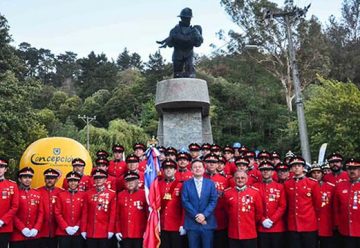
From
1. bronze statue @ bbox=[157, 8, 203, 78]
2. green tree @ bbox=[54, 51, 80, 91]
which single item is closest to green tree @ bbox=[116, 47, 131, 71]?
green tree @ bbox=[54, 51, 80, 91]

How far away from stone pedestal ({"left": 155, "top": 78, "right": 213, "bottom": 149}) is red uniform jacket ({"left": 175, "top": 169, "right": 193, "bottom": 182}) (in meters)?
5.01

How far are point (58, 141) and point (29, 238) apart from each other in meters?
5.53

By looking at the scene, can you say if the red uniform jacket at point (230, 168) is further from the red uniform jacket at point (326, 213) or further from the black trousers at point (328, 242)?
the black trousers at point (328, 242)

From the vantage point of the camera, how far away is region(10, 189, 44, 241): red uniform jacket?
23.3ft

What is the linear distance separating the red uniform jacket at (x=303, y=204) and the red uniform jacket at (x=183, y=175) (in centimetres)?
164

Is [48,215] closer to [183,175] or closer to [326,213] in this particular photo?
[183,175]

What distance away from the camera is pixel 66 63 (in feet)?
308

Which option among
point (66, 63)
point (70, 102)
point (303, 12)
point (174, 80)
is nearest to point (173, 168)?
point (174, 80)

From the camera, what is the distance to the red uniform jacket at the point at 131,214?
7.00 meters

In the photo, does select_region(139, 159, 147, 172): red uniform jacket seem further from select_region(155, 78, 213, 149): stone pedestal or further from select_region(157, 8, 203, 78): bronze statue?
select_region(157, 8, 203, 78): bronze statue

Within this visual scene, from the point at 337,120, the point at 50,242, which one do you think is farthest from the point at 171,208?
the point at 337,120

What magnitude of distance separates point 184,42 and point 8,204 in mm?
7531

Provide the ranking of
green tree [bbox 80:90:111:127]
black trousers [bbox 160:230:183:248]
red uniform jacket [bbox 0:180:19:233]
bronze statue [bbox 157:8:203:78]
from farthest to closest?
green tree [bbox 80:90:111:127], bronze statue [bbox 157:8:203:78], black trousers [bbox 160:230:183:248], red uniform jacket [bbox 0:180:19:233]

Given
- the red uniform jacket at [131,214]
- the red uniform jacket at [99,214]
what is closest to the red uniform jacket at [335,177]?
the red uniform jacket at [131,214]
